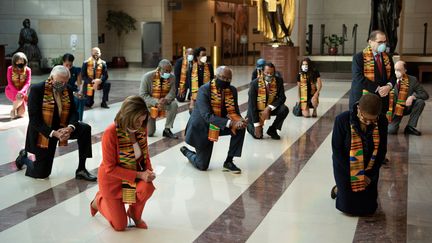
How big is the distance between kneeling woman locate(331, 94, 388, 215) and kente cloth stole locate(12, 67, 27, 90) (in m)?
6.77

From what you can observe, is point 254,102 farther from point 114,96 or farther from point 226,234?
point 114,96

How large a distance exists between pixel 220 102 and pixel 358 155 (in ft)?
6.95

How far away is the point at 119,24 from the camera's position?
79.3 feet

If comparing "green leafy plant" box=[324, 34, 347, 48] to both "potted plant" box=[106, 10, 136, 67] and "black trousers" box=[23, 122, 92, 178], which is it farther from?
"black trousers" box=[23, 122, 92, 178]

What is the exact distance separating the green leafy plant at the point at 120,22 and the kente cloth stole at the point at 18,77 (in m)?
14.1

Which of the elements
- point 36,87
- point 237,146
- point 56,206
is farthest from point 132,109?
point 237,146

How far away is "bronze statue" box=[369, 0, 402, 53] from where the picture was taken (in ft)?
56.9

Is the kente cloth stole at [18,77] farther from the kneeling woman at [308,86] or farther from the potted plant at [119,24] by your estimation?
the potted plant at [119,24]

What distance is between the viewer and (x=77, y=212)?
5266 millimetres

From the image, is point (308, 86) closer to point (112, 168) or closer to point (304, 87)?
point (304, 87)

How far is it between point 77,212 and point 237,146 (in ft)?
7.03

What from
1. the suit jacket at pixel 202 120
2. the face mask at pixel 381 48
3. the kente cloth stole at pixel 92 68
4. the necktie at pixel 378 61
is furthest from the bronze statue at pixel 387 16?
the suit jacket at pixel 202 120

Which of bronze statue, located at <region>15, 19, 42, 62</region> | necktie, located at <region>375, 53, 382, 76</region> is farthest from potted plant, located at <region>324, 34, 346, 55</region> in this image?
necktie, located at <region>375, 53, 382, 76</region>

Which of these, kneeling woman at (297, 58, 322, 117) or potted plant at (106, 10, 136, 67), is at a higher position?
potted plant at (106, 10, 136, 67)
